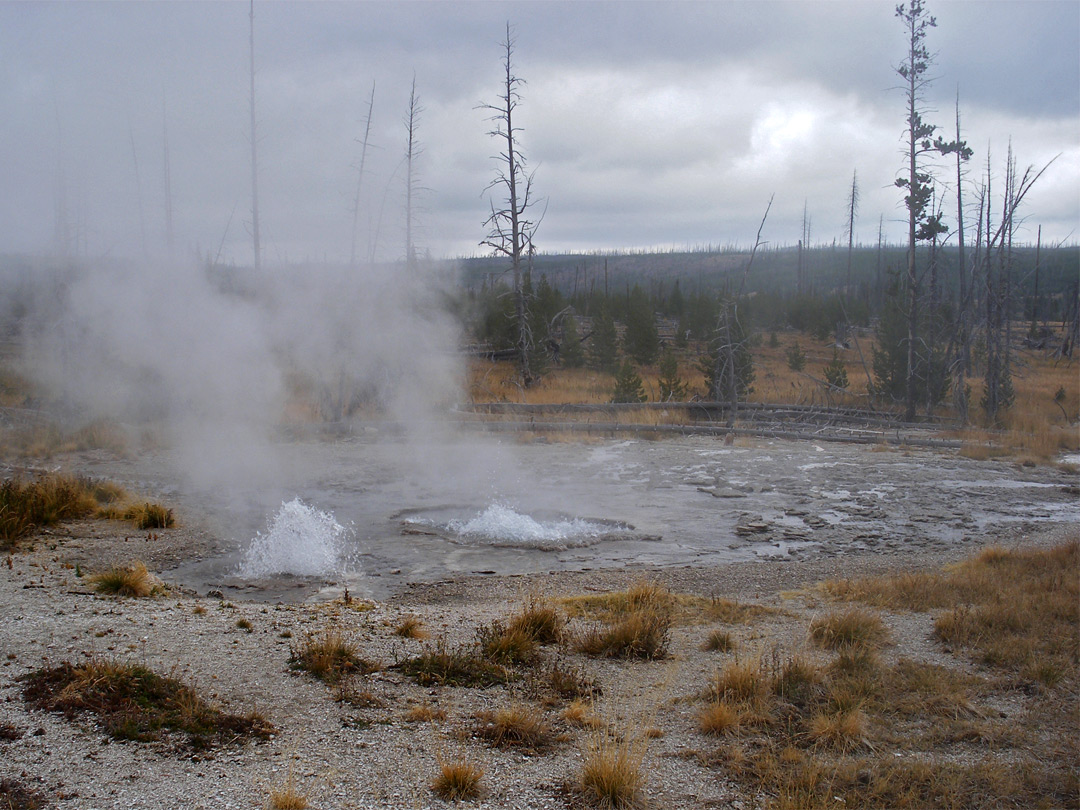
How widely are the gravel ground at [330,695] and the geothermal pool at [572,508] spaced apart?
3.86 ft

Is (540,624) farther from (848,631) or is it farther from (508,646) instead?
(848,631)

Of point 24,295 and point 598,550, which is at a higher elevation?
point 24,295

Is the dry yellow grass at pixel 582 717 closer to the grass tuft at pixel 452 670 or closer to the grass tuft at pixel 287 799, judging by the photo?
the grass tuft at pixel 452 670

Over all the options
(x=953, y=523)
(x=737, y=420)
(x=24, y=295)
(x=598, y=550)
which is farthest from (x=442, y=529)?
(x=737, y=420)

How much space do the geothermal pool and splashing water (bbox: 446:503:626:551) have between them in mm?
34

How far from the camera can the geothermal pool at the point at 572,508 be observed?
9.23 m

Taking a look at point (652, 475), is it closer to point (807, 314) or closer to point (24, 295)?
point (24, 295)

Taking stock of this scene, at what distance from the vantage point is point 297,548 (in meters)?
9.12

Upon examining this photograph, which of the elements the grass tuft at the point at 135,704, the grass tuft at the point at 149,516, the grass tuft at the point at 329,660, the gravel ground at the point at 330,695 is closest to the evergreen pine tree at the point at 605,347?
the grass tuft at the point at 149,516

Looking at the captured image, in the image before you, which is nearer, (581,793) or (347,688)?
(581,793)

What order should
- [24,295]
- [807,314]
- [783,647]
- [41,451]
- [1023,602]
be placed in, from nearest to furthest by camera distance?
1. [783,647]
2. [1023,602]
3. [24,295]
4. [41,451]
5. [807,314]

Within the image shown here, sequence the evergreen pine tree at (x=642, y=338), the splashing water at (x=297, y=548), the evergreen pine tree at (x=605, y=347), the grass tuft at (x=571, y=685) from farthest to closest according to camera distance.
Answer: the evergreen pine tree at (x=642, y=338) < the evergreen pine tree at (x=605, y=347) < the splashing water at (x=297, y=548) < the grass tuft at (x=571, y=685)

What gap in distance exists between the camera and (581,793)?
3.96 metres

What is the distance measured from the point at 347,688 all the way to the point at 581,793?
191 cm
